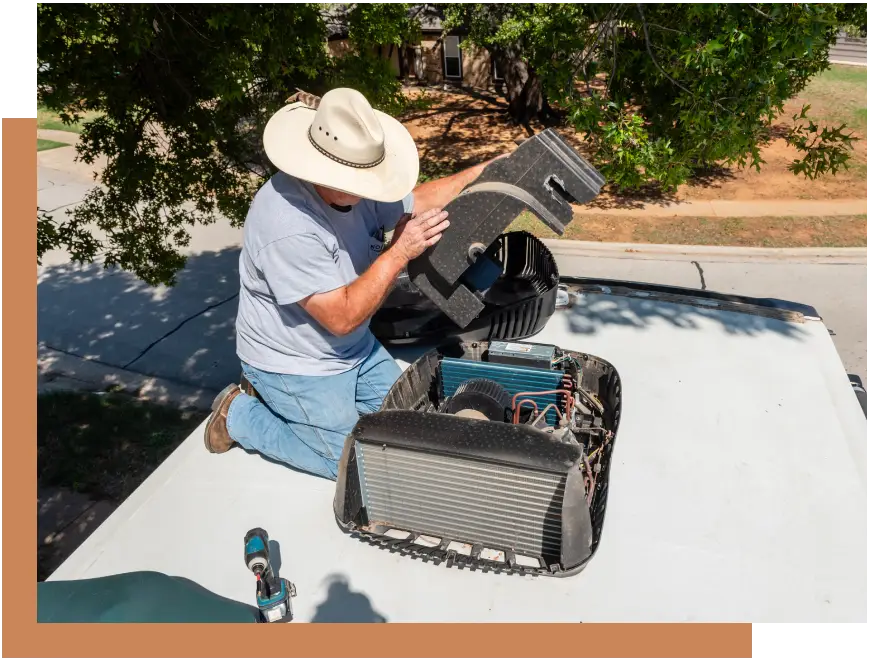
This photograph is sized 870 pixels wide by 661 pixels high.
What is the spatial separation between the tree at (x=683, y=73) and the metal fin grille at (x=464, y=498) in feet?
6.79

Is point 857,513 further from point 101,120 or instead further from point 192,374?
point 192,374

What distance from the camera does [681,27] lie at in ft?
10.8

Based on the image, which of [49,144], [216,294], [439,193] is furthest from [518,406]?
[49,144]

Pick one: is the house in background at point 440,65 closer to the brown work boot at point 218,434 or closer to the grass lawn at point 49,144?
the grass lawn at point 49,144

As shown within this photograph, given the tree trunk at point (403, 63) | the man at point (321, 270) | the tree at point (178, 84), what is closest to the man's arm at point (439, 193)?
the man at point (321, 270)

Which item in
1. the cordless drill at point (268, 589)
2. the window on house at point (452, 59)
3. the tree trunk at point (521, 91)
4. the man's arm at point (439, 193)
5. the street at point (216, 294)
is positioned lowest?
the street at point (216, 294)

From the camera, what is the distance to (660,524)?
2.33 metres

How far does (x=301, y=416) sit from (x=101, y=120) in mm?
2473

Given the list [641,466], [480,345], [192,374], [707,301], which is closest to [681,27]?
[707,301]

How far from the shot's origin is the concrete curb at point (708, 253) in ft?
26.7

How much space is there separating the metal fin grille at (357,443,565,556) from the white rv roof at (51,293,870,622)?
136 mm

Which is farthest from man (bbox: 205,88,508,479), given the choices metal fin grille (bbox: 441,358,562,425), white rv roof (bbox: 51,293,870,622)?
metal fin grille (bbox: 441,358,562,425)

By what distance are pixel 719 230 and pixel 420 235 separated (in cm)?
776

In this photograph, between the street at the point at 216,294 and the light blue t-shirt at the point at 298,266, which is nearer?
the light blue t-shirt at the point at 298,266
